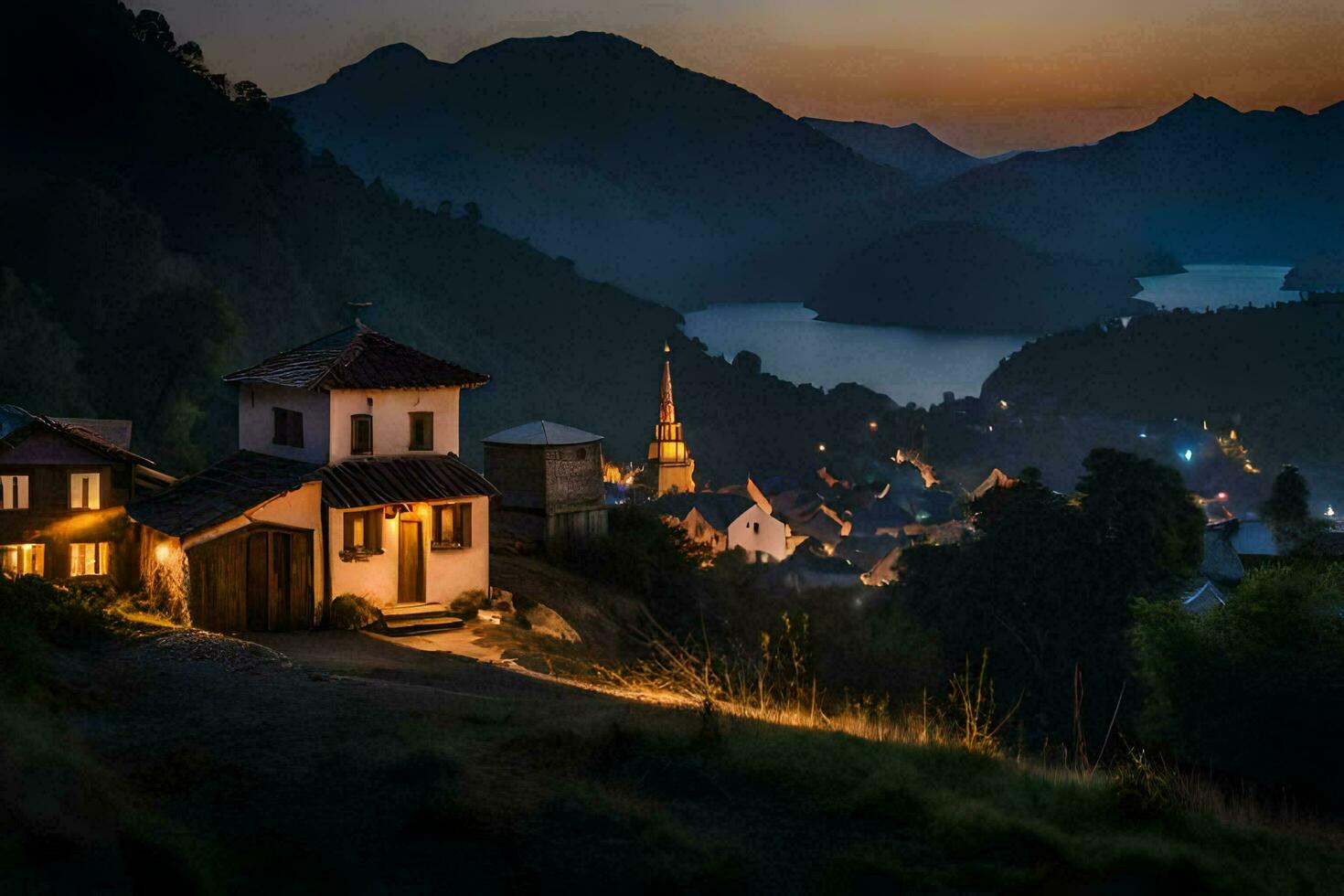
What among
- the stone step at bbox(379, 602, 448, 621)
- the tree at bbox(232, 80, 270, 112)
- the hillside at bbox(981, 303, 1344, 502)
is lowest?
the stone step at bbox(379, 602, 448, 621)

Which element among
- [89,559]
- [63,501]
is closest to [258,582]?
[89,559]

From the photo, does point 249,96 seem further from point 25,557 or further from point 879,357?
point 879,357

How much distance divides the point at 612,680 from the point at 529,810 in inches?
390

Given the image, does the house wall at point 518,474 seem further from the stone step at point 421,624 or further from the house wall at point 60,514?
the house wall at point 60,514

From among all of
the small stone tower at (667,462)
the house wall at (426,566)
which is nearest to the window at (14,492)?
the house wall at (426,566)

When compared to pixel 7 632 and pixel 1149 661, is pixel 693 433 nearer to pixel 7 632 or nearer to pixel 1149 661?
pixel 1149 661

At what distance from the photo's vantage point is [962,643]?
4025cm

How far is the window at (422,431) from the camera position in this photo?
23344 mm

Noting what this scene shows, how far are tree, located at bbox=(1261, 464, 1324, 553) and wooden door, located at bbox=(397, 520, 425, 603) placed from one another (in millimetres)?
50193

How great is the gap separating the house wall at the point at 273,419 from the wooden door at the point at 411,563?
1844mm

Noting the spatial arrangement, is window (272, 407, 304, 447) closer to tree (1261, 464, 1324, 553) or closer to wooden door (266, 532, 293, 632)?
wooden door (266, 532, 293, 632)

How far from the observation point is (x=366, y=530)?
21703mm

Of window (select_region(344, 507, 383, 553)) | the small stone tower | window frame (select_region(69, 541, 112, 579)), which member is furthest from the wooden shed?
the small stone tower

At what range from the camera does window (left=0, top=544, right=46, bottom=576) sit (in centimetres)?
2136
